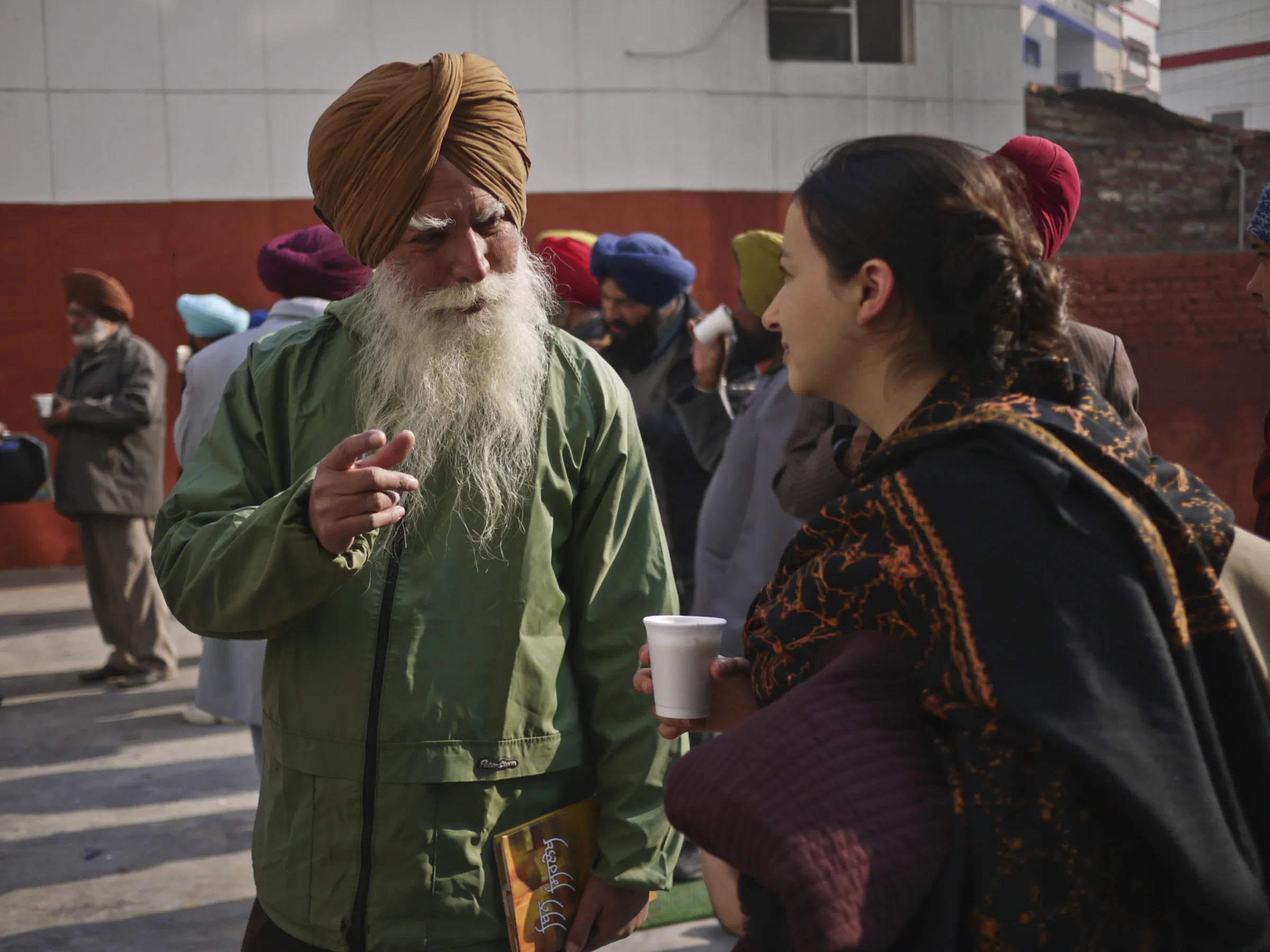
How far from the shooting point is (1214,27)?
1482 centimetres

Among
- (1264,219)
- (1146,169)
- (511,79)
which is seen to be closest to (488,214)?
(1264,219)

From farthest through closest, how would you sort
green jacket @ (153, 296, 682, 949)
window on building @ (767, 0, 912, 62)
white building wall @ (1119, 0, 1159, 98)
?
1. white building wall @ (1119, 0, 1159, 98)
2. window on building @ (767, 0, 912, 62)
3. green jacket @ (153, 296, 682, 949)

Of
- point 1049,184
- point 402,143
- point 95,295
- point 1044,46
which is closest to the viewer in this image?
point 402,143

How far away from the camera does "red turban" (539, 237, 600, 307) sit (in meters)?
6.49

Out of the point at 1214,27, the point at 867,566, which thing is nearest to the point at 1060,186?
the point at 867,566

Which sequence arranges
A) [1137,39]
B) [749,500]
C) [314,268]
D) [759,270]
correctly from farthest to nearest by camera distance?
[1137,39], [759,270], [314,268], [749,500]

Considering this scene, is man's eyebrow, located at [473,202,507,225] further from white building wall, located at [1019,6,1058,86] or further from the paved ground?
white building wall, located at [1019,6,1058,86]

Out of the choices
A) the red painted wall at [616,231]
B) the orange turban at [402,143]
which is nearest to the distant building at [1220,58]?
the red painted wall at [616,231]

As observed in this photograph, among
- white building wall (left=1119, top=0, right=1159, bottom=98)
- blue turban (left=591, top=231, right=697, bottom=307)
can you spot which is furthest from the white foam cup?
white building wall (left=1119, top=0, right=1159, bottom=98)

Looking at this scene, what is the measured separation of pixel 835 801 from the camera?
3.96ft

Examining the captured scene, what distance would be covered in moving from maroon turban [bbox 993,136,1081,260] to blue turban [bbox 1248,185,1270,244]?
398 mm

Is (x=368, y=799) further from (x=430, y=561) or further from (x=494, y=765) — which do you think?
(x=430, y=561)

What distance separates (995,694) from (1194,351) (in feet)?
40.2

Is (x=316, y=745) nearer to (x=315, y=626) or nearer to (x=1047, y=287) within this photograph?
(x=315, y=626)
